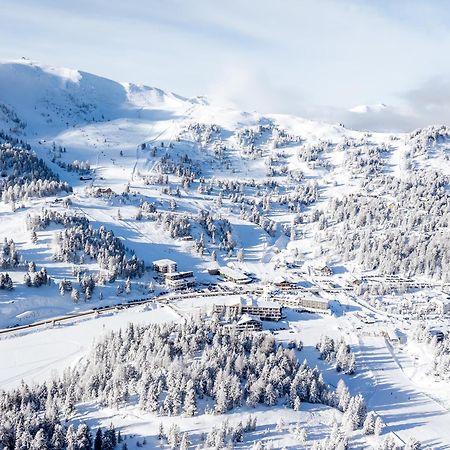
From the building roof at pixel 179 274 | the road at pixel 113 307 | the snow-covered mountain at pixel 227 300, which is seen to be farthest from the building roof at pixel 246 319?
the building roof at pixel 179 274

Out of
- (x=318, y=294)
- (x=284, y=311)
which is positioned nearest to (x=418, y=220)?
(x=318, y=294)

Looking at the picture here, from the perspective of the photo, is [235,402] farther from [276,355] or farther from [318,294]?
[318,294]

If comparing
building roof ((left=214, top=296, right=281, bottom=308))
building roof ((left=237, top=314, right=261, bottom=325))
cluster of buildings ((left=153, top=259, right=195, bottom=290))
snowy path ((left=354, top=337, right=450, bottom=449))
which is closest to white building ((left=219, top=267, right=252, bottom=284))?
cluster of buildings ((left=153, top=259, right=195, bottom=290))

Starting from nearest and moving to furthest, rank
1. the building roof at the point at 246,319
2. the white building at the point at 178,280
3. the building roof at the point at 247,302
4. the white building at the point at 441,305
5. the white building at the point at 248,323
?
the white building at the point at 248,323 < the building roof at the point at 246,319 < the building roof at the point at 247,302 < the white building at the point at 441,305 < the white building at the point at 178,280

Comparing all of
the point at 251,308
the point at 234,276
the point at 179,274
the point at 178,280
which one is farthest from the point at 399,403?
the point at 179,274

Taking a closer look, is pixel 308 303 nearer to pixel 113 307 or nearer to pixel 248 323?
pixel 248 323

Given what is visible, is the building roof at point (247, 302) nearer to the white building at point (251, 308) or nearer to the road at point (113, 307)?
the white building at point (251, 308)

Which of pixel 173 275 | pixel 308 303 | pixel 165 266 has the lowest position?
pixel 308 303

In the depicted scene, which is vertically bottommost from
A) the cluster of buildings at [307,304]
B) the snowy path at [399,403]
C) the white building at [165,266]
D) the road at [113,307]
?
the snowy path at [399,403]

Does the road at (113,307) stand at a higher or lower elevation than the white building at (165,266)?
lower
